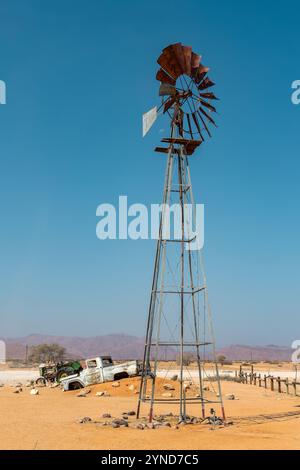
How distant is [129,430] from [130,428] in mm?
393

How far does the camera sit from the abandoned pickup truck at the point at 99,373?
32.5 m

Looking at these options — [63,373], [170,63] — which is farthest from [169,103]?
[63,373]

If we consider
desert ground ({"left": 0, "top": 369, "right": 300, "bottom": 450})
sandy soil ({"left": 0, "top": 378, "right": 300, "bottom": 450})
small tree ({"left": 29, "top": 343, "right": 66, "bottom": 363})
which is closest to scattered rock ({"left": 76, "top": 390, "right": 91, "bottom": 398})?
desert ground ({"left": 0, "top": 369, "right": 300, "bottom": 450})

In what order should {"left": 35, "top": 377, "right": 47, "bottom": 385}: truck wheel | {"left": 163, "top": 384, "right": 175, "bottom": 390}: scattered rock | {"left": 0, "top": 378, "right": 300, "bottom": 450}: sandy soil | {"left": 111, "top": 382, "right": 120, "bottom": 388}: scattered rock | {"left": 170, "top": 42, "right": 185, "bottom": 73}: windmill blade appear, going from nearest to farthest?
{"left": 0, "top": 378, "right": 300, "bottom": 450}: sandy soil
{"left": 170, "top": 42, "right": 185, "bottom": 73}: windmill blade
{"left": 163, "top": 384, "right": 175, "bottom": 390}: scattered rock
{"left": 111, "top": 382, "right": 120, "bottom": 388}: scattered rock
{"left": 35, "top": 377, "right": 47, "bottom": 385}: truck wheel

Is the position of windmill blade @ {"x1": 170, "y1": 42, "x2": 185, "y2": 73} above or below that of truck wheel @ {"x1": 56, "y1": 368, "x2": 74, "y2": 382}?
above

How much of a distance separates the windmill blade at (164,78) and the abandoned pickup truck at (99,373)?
19921 mm

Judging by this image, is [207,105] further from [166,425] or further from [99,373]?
[99,373]

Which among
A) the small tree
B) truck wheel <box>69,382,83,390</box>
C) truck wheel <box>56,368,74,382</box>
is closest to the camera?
truck wheel <box>69,382,83,390</box>

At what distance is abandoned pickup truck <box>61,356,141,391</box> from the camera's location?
A: 32.5 m

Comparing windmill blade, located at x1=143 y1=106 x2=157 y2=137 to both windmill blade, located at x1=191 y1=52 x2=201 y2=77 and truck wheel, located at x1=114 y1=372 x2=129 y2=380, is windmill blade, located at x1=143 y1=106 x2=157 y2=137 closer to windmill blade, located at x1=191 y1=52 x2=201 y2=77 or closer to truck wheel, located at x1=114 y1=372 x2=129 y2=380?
windmill blade, located at x1=191 y1=52 x2=201 y2=77

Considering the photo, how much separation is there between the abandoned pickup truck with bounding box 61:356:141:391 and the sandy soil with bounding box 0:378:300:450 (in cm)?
543

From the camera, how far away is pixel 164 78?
19.2 metres
